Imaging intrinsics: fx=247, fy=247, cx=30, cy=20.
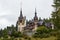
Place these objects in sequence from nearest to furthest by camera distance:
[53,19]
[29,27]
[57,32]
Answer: [57,32]
[53,19]
[29,27]

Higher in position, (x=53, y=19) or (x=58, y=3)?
(x=58, y=3)

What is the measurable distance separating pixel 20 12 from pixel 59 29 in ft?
298

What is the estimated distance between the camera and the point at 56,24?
22.3 metres

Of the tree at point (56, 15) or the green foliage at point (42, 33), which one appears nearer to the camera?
the tree at point (56, 15)

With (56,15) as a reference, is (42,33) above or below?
below

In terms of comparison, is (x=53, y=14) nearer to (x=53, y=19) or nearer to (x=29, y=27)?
(x=53, y=19)

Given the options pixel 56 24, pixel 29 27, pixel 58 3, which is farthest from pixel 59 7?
pixel 29 27

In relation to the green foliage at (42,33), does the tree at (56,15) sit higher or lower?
higher

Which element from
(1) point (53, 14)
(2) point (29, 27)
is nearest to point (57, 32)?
(1) point (53, 14)

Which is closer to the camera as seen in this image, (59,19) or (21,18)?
(59,19)

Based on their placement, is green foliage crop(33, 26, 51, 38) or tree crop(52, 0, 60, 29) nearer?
tree crop(52, 0, 60, 29)

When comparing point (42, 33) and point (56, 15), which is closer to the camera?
point (56, 15)

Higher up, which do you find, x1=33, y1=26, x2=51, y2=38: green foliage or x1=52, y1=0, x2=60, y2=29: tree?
x1=52, y1=0, x2=60, y2=29: tree

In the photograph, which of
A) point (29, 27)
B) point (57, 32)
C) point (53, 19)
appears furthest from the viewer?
point (29, 27)
